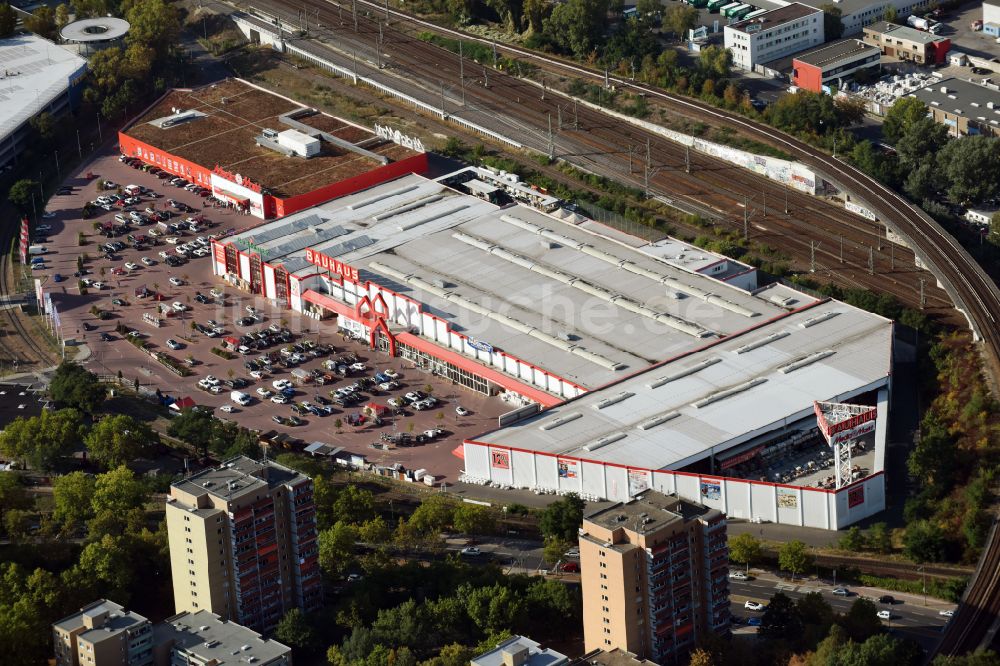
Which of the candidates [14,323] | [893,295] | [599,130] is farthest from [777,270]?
[14,323]

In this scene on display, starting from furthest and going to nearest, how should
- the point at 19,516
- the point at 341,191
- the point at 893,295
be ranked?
the point at 341,191
the point at 893,295
the point at 19,516

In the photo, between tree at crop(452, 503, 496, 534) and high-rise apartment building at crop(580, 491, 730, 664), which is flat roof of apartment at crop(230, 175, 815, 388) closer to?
tree at crop(452, 503, 496, 534)

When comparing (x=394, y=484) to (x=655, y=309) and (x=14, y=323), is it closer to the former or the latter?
(x=655, y=309)

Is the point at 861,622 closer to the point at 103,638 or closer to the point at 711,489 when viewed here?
the point at 711,489

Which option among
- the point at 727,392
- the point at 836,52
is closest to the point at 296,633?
the point at 727,392

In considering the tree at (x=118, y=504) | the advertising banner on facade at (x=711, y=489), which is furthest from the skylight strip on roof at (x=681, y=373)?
the tree at (x=118, y=504)

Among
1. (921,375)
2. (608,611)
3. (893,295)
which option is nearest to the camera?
(608,611)

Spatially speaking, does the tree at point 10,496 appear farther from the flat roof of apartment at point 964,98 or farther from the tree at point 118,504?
the flat roof of apartment at point 964,98
